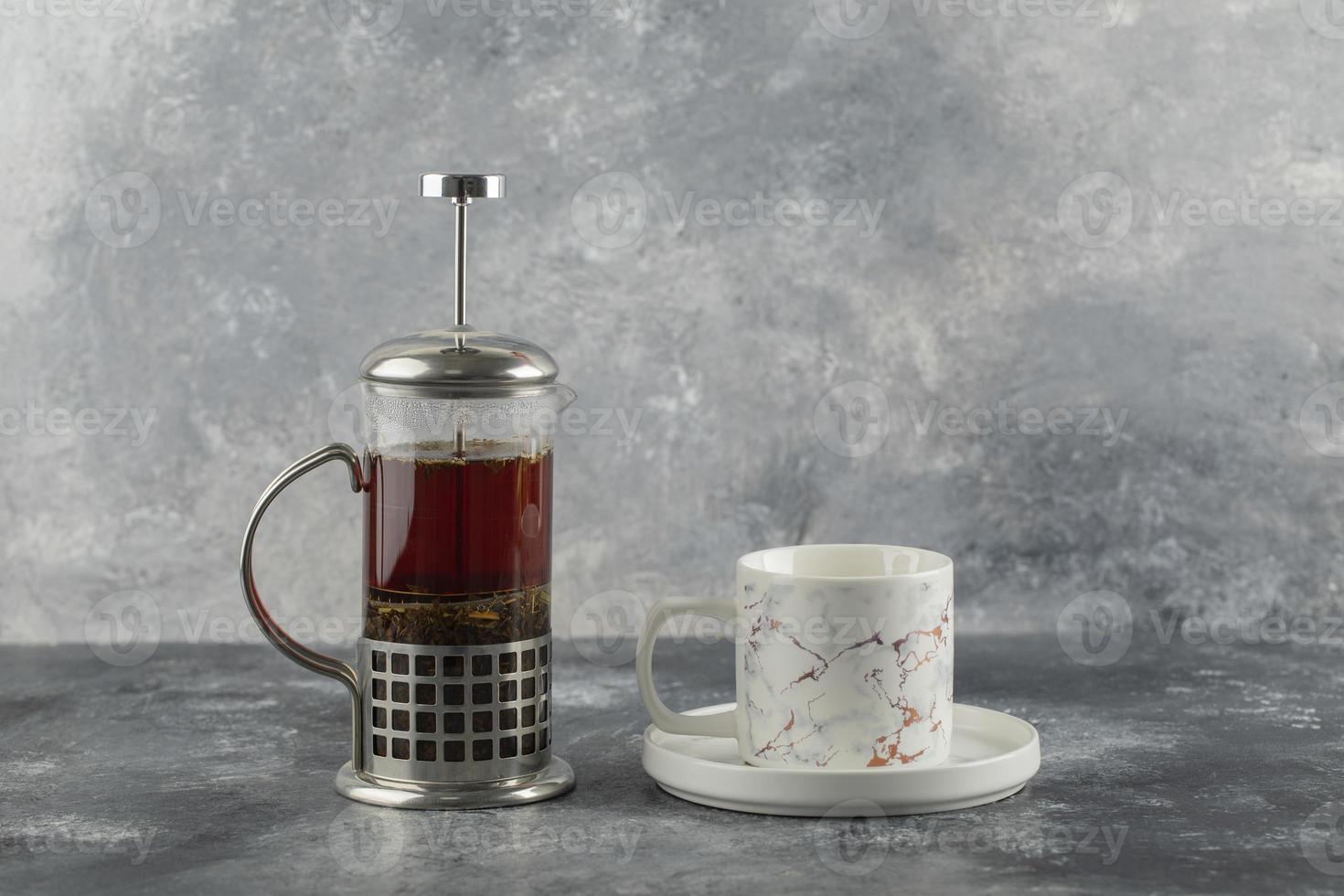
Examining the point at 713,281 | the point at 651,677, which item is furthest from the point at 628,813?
the point at 713,281

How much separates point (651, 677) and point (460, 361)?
0.27 m

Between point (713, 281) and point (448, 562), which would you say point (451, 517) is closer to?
point (448, 562)

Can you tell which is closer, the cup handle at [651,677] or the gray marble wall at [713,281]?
the cup handle at [651,677]

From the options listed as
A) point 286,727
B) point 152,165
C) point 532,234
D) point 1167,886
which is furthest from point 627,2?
point 1167,886

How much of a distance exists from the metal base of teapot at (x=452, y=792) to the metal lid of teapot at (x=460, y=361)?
0.27 meters

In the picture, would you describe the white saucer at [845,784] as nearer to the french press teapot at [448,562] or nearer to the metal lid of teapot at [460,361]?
the french press teapot at [448,562]

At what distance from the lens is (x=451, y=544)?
1080mm

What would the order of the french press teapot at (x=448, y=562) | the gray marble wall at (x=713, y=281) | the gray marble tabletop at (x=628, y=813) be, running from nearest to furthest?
the gray marble tabletop at (x=628, y=813), the french press teapot at (x=448, y=562), the gray marble wall at (x=713, y=281)

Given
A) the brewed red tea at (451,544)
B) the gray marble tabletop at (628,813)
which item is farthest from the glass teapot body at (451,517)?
the gray marble tabletop at (628,813)

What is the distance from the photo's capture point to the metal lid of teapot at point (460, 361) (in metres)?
1.06

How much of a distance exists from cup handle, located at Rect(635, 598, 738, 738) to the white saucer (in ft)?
0.10

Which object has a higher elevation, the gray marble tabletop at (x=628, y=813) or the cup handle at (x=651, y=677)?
the cup handle at (x=651, y=677)

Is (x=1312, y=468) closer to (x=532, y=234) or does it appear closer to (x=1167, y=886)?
(x=532, y=234)

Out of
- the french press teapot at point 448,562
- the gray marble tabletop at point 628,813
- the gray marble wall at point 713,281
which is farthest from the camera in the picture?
the gray marble wall at point 713,281
